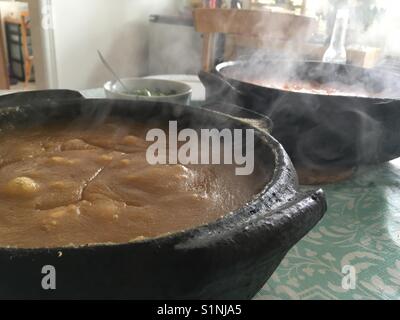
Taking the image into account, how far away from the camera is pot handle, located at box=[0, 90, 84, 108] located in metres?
1.05

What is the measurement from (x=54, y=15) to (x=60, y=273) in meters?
3.70

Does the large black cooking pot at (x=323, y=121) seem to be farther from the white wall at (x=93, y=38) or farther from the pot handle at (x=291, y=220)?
the white wall at (x=93, y=38)

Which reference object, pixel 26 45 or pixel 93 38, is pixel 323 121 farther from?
pixel 26 45

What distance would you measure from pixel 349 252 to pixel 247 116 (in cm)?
41

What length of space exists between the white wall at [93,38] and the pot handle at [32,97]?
8.71 feet

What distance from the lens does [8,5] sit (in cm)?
709

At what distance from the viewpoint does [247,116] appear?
3.34 feet

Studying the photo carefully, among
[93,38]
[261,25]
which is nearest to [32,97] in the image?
[261,25]

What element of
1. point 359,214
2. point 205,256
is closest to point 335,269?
point 359,214

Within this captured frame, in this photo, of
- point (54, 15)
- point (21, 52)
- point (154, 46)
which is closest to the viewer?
point (54, 15)

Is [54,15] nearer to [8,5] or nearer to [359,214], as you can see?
[359,214]

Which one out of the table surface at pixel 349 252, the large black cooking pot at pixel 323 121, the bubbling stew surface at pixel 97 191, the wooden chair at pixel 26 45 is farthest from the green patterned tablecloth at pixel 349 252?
the wooden chair at pixel 26 45

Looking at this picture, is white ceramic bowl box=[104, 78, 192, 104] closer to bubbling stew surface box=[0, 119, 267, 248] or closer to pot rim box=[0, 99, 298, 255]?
bubbling stew surface box=[0, 119, 267, 248]

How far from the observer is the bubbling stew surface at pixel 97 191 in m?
0.60
